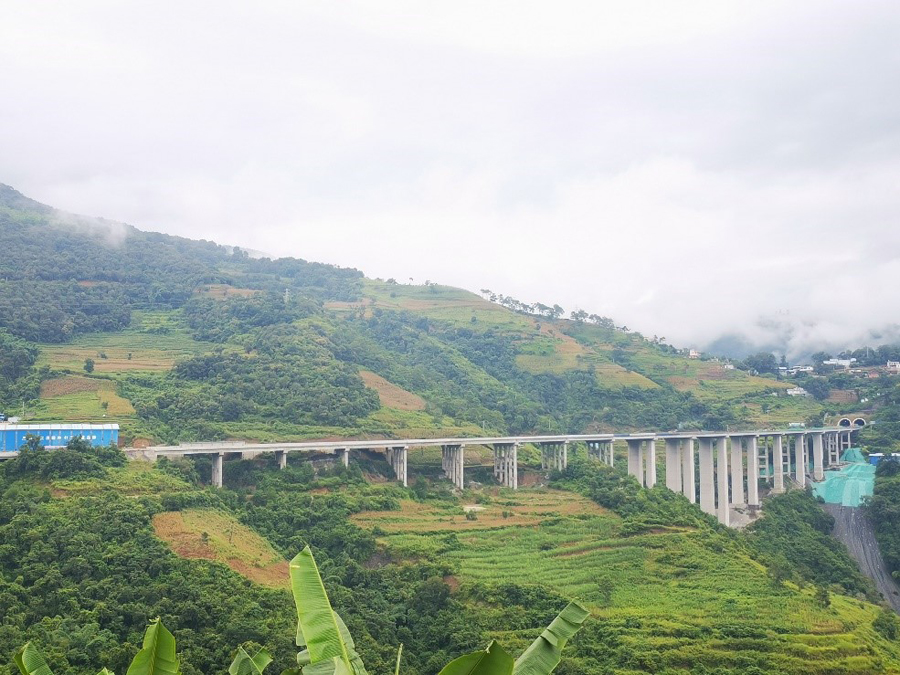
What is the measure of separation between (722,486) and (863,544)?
9.85 meters

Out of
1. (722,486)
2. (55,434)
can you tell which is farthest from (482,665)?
(722,486)

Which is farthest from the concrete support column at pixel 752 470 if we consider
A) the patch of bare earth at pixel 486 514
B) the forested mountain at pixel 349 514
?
the patch of bare earth at pixel 486 514

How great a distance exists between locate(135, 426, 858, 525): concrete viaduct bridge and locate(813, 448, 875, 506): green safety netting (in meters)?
3.15

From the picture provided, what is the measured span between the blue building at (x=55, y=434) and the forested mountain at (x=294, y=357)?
309 cm

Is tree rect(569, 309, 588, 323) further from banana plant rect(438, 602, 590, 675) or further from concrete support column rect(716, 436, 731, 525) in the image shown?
banana plant rect(438, 602, 590, 675)

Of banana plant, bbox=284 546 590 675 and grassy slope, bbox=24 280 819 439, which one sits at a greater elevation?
grassy slope, bbox=24 280 819 439

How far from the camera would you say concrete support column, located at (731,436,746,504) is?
6241cm

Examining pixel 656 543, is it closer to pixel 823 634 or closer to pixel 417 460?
pixel 823 634

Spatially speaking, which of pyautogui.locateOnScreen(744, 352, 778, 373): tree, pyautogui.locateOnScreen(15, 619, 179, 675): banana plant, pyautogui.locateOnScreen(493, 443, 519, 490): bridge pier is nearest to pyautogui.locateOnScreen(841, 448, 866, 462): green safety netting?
pyautogui.locateOnScreen(744, 352, 778, 373): tree

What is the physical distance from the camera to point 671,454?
6066cm

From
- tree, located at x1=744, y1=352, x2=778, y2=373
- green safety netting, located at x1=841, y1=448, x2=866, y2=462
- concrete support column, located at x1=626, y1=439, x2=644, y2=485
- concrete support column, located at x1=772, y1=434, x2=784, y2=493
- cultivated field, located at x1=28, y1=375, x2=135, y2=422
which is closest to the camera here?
cultivated field, located at x1=28, y1=375, x2=135, y2=422

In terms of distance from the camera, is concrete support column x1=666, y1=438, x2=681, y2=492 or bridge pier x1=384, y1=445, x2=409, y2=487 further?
concrete support column x1=666, y1=438, x2=681, y2=492

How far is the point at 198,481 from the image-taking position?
127 feet

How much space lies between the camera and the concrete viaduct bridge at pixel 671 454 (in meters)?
42.8
